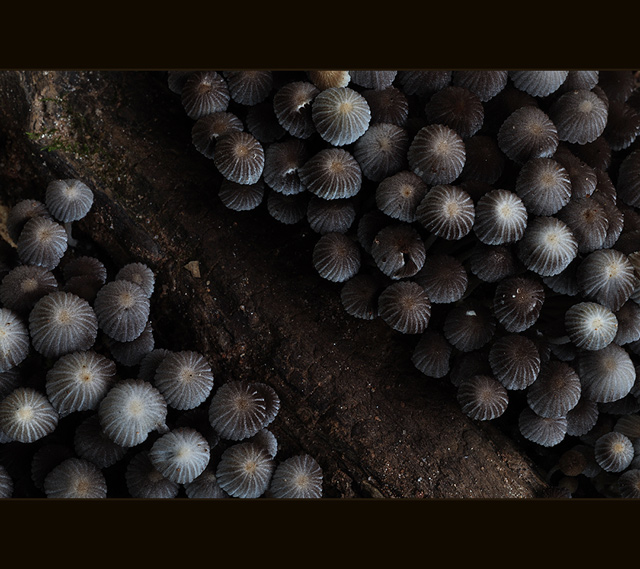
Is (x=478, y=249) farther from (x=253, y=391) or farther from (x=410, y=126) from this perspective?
(x=253, y=391)

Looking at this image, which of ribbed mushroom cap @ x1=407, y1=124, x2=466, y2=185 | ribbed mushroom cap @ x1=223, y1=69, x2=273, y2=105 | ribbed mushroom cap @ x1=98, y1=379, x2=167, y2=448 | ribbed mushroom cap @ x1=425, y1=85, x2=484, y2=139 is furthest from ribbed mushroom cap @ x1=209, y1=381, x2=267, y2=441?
ribbed mushroom cap @ x1=425, y1=85, x2=484, y2=139

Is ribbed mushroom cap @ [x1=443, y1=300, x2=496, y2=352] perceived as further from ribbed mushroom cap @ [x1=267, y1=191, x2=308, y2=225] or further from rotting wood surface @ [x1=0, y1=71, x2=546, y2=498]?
ribbed mushroom cap @ [x1=267, y1=191, x2=308, y2=225]

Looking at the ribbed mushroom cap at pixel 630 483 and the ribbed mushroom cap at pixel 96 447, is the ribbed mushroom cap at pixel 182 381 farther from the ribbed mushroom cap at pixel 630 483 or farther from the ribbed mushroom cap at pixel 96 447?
the ribbed mushroom cap at pixel 630 483

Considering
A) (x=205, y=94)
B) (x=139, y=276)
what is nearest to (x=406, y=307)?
(x=139, y=276)

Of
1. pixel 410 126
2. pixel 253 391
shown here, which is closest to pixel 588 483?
pixel 253 391

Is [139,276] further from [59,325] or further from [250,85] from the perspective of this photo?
[250,85]

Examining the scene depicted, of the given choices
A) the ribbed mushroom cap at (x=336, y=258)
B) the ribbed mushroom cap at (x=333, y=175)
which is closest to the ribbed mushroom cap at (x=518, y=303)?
the ribbed mushroom cap at (x=336, y=258)
